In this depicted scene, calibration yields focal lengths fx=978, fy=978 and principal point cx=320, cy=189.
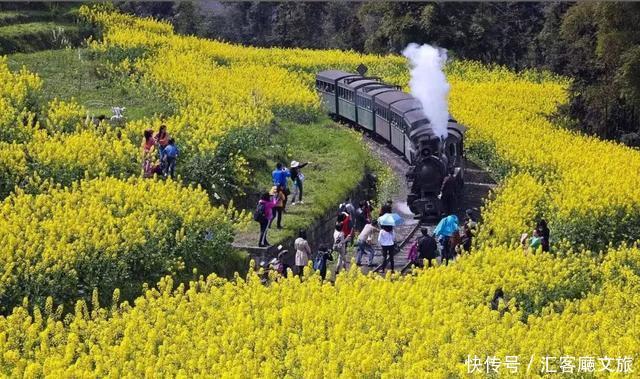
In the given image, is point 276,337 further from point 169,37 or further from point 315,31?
point 315,31

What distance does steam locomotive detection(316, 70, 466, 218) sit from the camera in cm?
2381

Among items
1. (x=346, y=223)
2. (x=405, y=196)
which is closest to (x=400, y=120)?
(x=405, y=196)

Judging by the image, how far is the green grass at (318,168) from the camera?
847 inches

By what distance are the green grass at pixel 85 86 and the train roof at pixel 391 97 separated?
728 centimetres

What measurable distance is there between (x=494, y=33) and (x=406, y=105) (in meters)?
33.3

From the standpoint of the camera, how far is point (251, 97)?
3309 centimetres

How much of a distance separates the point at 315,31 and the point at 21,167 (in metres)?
54.2

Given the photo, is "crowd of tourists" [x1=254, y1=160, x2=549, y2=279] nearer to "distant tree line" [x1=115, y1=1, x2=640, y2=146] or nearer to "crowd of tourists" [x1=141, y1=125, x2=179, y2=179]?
"crowd of tourists" [x1=141, y1=125, x2=179, y2=179]

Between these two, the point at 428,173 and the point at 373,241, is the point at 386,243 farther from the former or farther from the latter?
the point at 428,173

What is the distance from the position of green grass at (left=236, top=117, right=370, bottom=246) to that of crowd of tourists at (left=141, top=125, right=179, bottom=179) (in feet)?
7.44

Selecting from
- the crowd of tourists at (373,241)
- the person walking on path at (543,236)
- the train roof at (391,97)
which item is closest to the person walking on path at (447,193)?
the crowd of tourists at (373,241)

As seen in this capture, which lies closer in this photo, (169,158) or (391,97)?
(169,158)

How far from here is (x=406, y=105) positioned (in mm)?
29922

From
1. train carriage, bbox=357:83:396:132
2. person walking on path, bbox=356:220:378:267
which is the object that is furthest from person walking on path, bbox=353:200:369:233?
train carriage, bbox=357:83:396:132
